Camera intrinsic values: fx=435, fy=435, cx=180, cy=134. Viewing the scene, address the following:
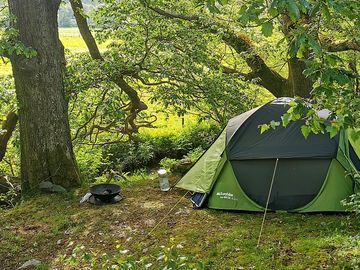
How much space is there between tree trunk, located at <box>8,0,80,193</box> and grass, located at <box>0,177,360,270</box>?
1.72ft

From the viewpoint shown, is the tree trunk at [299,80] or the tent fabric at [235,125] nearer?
the tent fabric at [235,125]

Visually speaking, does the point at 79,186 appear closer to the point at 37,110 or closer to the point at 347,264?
the point at 37,110

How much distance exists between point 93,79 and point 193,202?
2.89m

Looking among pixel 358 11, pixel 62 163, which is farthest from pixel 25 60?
pixel 358 11

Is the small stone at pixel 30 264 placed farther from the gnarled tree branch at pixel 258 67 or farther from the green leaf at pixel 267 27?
the gnarled tree branch at pixel 258 67

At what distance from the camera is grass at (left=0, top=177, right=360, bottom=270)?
483 centimetres

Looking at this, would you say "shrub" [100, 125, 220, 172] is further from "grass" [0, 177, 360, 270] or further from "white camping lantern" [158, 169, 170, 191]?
"grass" [0, 177, 360, 270]

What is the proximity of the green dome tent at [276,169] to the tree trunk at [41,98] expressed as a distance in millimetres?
2512


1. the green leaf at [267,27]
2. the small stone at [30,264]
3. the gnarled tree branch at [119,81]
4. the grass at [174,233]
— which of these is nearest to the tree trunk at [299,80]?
the gnarled tree branch at [119,81]

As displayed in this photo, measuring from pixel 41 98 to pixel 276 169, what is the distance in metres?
3.95

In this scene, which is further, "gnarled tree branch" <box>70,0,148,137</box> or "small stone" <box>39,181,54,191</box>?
"gnarled tree branch" <box>70,0,148,137</box>

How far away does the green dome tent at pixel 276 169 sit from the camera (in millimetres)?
6152

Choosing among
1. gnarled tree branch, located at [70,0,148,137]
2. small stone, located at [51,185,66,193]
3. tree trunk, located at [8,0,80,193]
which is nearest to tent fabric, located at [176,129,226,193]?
small stone, located at [51,185,66,193]

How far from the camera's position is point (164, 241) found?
5.52 m
